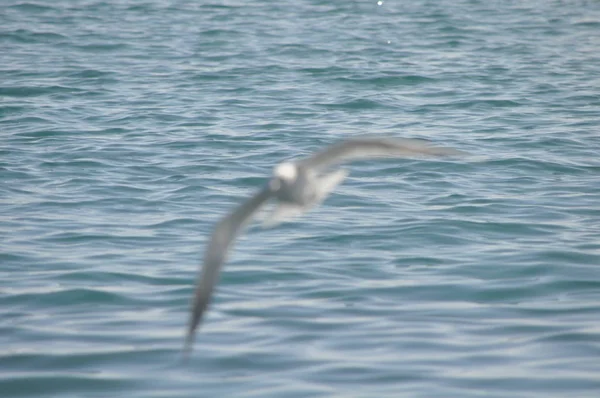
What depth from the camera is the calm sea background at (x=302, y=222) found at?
7.28 meters

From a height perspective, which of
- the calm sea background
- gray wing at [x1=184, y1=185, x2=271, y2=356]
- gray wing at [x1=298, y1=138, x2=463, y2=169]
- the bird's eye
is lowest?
the calm sea background

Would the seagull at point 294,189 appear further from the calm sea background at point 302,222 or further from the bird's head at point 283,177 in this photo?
the calm sea background at point 302,222

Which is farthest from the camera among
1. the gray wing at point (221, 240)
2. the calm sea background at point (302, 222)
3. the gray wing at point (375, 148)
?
the calm sea background at point (302, 222)

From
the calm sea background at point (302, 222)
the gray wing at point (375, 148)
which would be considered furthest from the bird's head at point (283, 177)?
the calm sea background at point (302, 222)

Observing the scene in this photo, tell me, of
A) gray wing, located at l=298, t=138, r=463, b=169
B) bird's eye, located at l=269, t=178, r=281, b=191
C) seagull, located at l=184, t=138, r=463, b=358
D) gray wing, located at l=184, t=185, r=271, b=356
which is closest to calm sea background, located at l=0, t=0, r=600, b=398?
gray wing, located at l=184, t=185, r=271, b=356

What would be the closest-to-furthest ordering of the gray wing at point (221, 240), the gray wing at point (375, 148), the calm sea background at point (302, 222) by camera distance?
1. the gray wing at point (375, 148)
2. the gray wing at point (221, 240)
3. the calm sea background at point (302, 222)

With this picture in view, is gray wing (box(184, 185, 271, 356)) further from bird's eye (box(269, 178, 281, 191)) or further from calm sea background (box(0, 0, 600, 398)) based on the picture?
calm sea background (box(0, 0, 600, 398))

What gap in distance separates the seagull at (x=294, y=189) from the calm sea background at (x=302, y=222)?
0.66 m

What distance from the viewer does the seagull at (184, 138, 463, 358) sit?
6840 mm

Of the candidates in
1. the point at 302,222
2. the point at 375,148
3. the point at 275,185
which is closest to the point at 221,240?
the point at 275,185

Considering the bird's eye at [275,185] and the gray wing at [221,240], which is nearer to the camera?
the bird's eye at [275,185]

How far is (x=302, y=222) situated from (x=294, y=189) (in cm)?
356

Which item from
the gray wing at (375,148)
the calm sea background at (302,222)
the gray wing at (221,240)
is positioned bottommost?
the calm sea background at (302,222)

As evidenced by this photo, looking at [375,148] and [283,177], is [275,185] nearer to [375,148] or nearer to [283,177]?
[283,177]
